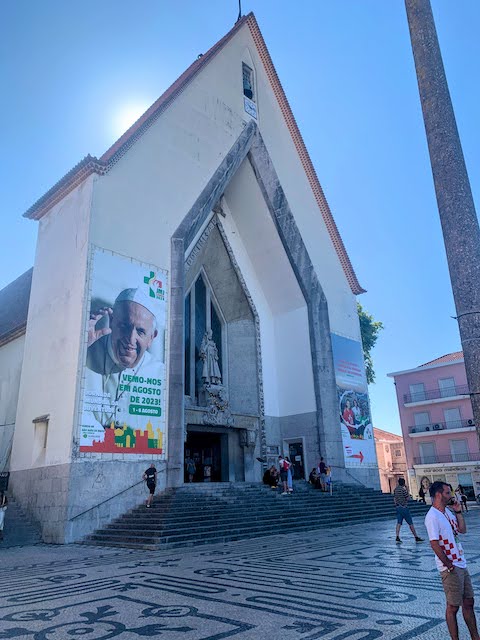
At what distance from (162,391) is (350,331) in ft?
35.0

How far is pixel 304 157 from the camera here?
22.7 metres

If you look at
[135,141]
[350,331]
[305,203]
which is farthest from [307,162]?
[135,141]

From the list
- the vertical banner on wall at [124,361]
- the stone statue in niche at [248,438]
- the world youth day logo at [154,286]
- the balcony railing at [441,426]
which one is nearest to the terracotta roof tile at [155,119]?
the vertical banner on wall at [124,361]

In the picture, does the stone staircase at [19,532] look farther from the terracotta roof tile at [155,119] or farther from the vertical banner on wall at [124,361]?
the terracotta roof tile at [155,119]

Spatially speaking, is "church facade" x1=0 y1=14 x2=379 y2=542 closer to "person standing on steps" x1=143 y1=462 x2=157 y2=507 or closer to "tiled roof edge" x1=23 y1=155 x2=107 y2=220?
"tiled roof edge" x1=23 y1=155 x2=107 y2=220

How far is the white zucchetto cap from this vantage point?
531 inches

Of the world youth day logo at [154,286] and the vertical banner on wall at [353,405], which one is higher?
the world youth day logo at [154,286]

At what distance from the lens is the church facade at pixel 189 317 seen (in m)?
12.3

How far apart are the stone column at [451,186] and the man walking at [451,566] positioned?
72 cm

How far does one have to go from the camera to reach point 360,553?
25.6 feet

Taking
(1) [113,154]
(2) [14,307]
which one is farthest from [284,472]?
(2) [14,307]

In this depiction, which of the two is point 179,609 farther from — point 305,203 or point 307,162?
point 307,162

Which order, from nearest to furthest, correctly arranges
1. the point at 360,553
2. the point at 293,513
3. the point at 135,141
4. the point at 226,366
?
the point at 360,553, the point at 293,513, the point at 135,141, the point at 226,366

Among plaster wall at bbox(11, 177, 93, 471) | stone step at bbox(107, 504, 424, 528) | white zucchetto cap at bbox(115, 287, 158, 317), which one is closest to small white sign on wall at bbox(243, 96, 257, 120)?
plaster wall at bbox(11, 177, 93, 471)
